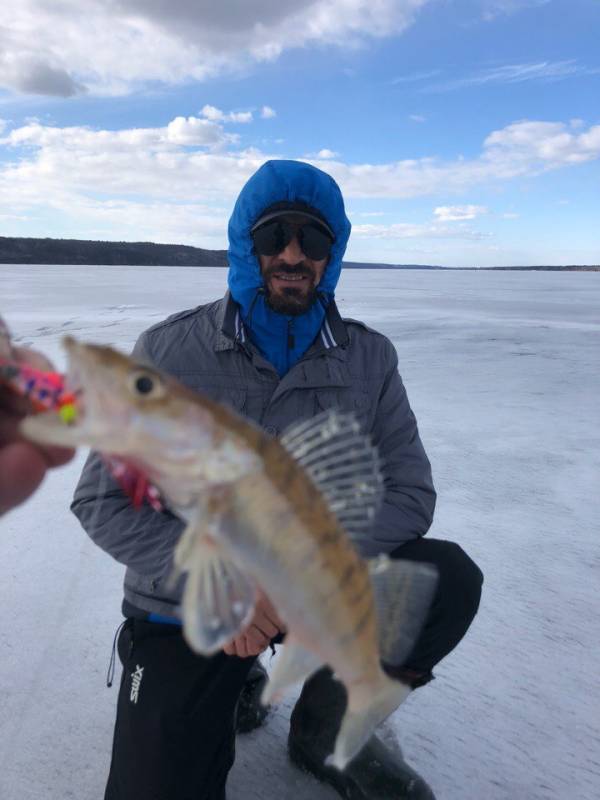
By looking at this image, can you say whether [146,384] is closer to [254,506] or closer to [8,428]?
[254,506]

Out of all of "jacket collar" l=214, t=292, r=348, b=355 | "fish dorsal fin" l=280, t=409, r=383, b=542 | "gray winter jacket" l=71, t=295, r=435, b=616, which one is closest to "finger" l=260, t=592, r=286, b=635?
"gray winter jacket" l=71, t=295, r=435, b=616

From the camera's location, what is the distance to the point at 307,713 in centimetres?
282

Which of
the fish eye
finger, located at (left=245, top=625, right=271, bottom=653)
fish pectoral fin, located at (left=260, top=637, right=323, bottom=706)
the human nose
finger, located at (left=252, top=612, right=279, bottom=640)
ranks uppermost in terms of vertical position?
the human nose

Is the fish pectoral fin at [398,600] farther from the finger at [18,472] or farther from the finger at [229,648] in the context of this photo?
the finger at [229,648]

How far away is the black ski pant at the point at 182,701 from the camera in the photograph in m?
2.41

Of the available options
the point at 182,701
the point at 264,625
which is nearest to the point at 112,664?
the point at 182,701

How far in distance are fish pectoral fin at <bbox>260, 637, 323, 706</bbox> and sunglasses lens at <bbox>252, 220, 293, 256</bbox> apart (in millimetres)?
2530

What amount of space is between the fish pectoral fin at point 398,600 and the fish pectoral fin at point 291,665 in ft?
0.80

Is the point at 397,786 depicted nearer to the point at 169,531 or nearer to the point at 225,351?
the point at 169,531

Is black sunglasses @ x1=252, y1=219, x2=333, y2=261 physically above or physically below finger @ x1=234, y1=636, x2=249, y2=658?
above

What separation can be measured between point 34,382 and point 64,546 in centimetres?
328

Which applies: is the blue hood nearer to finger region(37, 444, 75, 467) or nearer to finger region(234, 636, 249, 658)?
finger region(234, 636, 249, 658)

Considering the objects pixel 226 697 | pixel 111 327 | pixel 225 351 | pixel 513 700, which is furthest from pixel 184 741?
pixel 111 327

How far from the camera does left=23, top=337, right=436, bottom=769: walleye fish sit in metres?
1.14
